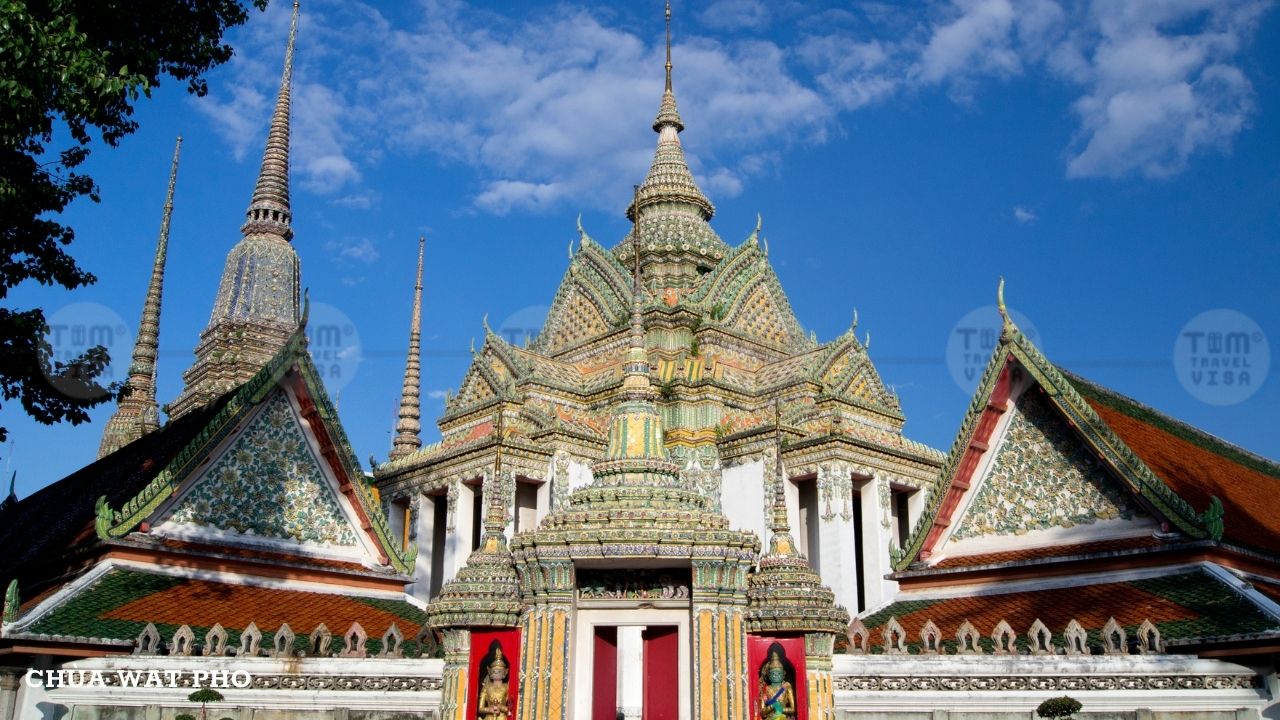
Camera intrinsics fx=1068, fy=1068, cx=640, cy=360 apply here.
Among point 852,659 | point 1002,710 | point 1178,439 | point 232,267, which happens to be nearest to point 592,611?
point 852,659

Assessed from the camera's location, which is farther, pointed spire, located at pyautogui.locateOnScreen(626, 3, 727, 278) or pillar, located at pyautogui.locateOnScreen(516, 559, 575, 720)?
pointed spire, located at pyautogui.locateOnScreen(626, 3, 727, 278)

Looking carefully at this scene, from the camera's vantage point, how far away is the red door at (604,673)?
969 cm

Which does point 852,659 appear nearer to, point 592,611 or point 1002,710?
point 1002,710

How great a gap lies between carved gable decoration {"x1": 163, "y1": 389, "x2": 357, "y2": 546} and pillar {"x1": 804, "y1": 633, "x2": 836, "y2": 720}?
805 cm

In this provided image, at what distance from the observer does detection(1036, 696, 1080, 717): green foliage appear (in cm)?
1020

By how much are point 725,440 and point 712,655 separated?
12618 mm

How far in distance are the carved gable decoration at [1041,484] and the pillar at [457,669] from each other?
23.6 ft

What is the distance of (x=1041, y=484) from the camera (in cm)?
1357

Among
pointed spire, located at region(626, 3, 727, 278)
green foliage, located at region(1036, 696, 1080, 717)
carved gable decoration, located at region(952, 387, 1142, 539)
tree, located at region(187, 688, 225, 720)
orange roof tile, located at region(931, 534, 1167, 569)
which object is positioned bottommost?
green foliage, located at region(1036, 696, 1080, 717)

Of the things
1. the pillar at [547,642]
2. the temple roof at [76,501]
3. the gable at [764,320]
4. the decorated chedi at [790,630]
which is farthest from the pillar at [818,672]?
the gable at [764,320]

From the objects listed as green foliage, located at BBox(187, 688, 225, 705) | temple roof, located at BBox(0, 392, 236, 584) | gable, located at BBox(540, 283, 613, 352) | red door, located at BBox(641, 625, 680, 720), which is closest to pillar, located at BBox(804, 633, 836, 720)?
red door, located at BBox(641, 625, 680, 720)

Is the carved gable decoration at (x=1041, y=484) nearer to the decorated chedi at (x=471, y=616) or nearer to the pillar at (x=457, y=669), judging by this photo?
the decorated chedi at (x=471, y=616)

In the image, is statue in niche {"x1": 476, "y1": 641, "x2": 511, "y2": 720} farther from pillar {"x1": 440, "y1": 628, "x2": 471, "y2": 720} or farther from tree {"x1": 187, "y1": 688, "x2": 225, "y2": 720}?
tree {"x1": 187, "y1": 688, "x2": 225, "y2": 720}

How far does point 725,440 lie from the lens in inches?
847
